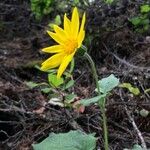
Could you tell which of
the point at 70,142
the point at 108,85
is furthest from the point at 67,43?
the point at 70,142

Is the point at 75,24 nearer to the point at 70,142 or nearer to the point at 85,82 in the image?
the point at 70,142

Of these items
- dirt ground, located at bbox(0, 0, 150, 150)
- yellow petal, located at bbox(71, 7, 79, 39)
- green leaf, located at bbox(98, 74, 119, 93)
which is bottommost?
dirt ground, located at bbox(0, 0, 150, 150)

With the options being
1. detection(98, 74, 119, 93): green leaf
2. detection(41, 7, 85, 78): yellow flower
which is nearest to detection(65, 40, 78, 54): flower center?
detection(41, 7, 85, 78): yellow flower

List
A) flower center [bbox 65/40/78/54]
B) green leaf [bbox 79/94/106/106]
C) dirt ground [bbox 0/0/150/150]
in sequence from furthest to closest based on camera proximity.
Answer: dirt ground [bbox 0/0/150/150], flower center [bbox 65/40/78/54], green leaf [bbox 79/94/106/106]

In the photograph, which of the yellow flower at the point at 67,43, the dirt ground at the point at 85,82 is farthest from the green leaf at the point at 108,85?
the dirt ground at the point at 85,82

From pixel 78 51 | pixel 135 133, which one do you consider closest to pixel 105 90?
pixel 78 51

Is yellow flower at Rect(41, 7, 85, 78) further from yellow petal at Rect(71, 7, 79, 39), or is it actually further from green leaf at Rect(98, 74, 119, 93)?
green leaf at Rect(98, 74, 119, 93)

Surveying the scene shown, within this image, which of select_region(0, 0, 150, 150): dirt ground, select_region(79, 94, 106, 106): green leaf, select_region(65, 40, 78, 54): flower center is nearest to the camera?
select_region(79, 94, 106, 106): green leaf
